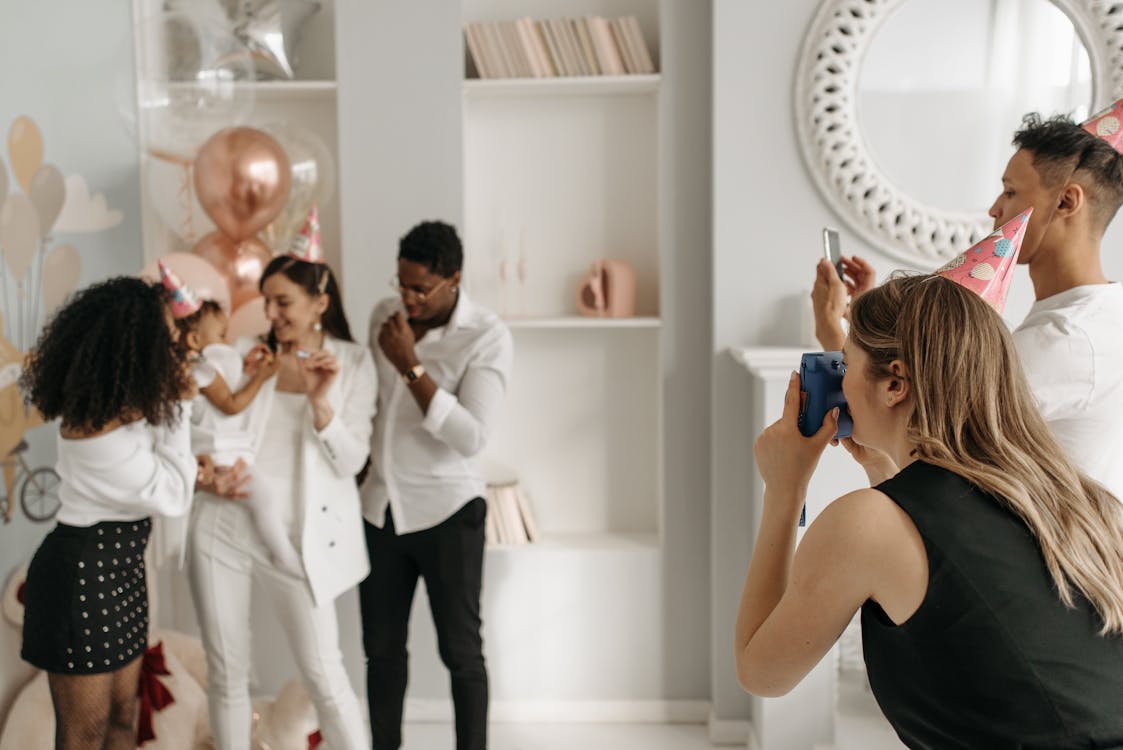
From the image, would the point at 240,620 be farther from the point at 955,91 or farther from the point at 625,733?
the point at 955,91

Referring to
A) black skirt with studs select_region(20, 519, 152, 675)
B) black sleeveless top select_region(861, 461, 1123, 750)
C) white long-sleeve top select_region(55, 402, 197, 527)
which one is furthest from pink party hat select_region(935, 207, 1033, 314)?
black skirt with studs select_region(20, 519, 152, 675)

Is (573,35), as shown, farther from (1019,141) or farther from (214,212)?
(1019,141)

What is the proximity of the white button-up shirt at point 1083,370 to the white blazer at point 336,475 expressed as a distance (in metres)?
1.43

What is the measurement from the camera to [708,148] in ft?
9.93

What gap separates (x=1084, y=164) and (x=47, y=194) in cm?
245

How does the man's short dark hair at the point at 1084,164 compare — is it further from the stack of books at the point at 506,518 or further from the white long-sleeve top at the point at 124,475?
the stack of books at the point at 506,518

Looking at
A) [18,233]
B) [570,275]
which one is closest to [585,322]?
[570,275]

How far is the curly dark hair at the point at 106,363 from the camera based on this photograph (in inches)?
77.8

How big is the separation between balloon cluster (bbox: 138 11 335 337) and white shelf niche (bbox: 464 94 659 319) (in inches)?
21.8

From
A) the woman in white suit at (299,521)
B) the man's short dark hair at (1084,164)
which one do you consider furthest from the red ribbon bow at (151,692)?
the man's short dark hair at (1084,164)

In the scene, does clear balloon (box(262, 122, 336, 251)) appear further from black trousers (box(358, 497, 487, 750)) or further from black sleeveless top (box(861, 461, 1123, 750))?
black sleeveless top (box(861, 461, 1123, 750))

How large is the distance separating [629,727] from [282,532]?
4.55ft

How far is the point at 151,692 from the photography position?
256 cm

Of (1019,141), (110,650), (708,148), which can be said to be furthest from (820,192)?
(110,650)
